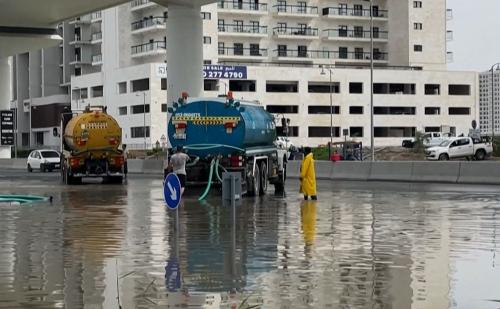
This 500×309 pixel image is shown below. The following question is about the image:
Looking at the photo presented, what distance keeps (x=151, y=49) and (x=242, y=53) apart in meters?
12.5

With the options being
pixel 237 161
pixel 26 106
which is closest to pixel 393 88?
pixel 26 106

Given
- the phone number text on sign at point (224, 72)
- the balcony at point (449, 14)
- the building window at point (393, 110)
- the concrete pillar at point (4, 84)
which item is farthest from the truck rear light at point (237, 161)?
the balcony at point (449, 14)

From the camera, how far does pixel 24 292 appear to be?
10062mm

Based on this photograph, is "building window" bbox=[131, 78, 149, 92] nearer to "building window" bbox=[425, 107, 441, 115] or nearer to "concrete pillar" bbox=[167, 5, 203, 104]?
"building window" bbox=[425, 107, 441, 115]

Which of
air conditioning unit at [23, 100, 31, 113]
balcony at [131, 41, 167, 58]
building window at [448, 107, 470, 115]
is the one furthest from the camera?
air conditioning unit at [23, 100, 31, 113]

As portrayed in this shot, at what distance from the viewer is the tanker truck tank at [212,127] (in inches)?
1102

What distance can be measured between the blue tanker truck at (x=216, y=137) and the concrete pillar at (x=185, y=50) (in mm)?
16070

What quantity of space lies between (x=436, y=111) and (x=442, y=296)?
351ft

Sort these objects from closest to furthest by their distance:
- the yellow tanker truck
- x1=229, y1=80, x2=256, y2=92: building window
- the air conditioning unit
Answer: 1. the yellow tanker truck
2. x1=229, y1=80, x2=256, y2=92: building window
3. the air conditioning unit

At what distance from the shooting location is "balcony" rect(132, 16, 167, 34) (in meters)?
104

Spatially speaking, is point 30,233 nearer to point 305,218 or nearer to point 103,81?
point 305,218

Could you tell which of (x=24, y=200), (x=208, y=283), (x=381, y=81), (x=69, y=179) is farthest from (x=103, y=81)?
(x=208, y=283)

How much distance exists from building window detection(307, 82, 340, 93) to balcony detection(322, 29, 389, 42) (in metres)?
7.74

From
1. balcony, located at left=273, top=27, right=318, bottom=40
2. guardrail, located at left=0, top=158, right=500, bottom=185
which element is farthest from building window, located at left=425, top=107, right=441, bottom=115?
guardrail, located at left=0, top=158, right=500, bottom=185
